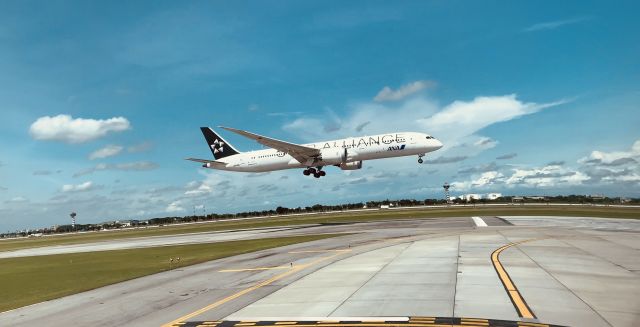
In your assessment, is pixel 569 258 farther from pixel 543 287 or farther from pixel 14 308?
pixel 14 308

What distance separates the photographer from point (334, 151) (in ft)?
189

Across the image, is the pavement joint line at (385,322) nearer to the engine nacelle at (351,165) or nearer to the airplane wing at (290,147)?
the airplane wing at (290,147)

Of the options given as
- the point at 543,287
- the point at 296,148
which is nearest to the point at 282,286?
the point at 543,287

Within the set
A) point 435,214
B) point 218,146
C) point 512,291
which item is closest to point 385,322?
point 512,291

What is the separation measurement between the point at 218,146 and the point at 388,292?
61145 mm

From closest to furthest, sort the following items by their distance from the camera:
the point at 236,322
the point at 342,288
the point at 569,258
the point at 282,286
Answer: the point at 236,322, the point at 342,288, the point at 282,286, the point at 569,258

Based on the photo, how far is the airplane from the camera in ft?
181

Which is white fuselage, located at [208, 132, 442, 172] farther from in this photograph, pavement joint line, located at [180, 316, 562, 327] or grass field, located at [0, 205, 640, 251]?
pavement joint line, located at [180, 316, 562, 327]

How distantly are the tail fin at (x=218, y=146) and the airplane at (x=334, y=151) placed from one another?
15.8ft

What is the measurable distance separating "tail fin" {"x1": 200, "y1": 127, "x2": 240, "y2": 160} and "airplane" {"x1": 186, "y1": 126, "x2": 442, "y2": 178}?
4.81 m

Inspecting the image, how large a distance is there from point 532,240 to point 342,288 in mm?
17111

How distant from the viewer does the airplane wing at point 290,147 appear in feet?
177

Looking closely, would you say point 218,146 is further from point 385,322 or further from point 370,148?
point 385,322

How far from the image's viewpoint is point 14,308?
16.9 m
